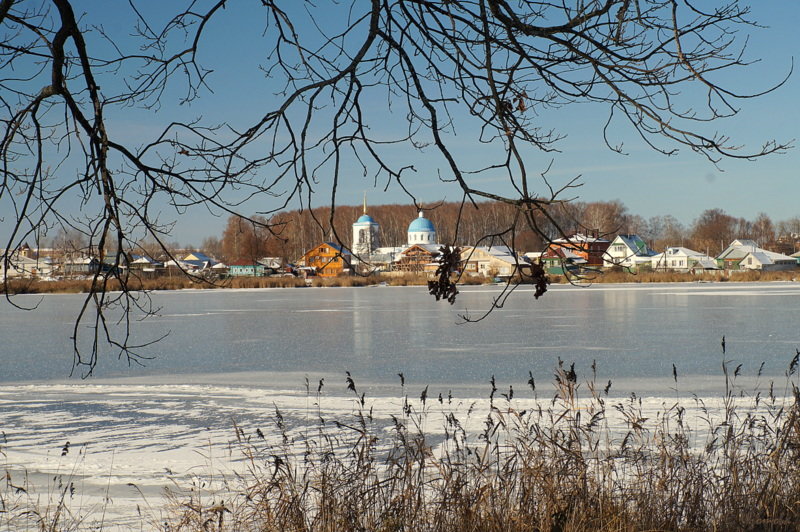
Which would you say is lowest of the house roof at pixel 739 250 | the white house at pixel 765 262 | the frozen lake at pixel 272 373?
the frozen lake at pixel 272 373

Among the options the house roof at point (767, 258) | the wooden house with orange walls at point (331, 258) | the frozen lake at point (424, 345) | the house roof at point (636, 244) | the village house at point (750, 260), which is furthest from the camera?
the house roof at point (767, 258)

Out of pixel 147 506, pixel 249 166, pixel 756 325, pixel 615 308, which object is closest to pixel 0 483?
pixel 147 506

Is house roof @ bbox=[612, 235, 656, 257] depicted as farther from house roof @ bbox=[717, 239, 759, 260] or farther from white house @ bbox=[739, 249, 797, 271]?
house roof @ bbox=[717, 239, 759, 260]

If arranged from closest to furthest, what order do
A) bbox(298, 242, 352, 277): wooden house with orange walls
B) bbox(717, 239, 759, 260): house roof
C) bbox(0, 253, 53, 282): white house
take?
bbox(298, 242, 352, 277): wooden house with orange walls → bbox(0, 253, 53, 282): white house → bbox(717, 239, 759, 260): house roof

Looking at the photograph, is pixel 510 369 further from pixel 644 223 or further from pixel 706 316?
pixel 644 223

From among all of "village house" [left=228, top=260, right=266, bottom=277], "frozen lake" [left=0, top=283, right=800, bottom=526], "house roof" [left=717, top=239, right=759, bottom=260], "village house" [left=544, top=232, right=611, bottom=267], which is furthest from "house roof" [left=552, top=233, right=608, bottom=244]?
"house roof" [left=717, top=239, right=759, bottom=260]

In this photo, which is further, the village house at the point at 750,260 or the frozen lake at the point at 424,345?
the village house at the point at 750,260

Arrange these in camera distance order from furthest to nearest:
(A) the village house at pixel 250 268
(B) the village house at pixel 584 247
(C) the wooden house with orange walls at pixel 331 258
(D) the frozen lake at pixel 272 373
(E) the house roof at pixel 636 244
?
(E) the house roof at pixel 636 244, (D) the frozen lake at pixel 272 373, (A) the village house at pixel 250 268, (C) the wooden house with orange walls at pixel 331 258, (B) the village house at pixel 584 247

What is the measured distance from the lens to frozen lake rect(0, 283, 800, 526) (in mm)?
5719

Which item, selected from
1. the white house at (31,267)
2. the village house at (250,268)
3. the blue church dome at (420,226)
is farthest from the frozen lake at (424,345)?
the blue church dome at (420,226)

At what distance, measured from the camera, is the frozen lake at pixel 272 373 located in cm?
572

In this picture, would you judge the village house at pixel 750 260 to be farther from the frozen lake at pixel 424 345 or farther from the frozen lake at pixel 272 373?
the frozen lake at pixel 272 373

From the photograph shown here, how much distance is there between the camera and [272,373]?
1056cm

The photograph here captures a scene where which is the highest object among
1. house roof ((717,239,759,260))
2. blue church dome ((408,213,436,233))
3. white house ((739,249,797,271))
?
blue church dome ((408,213,436,233))
